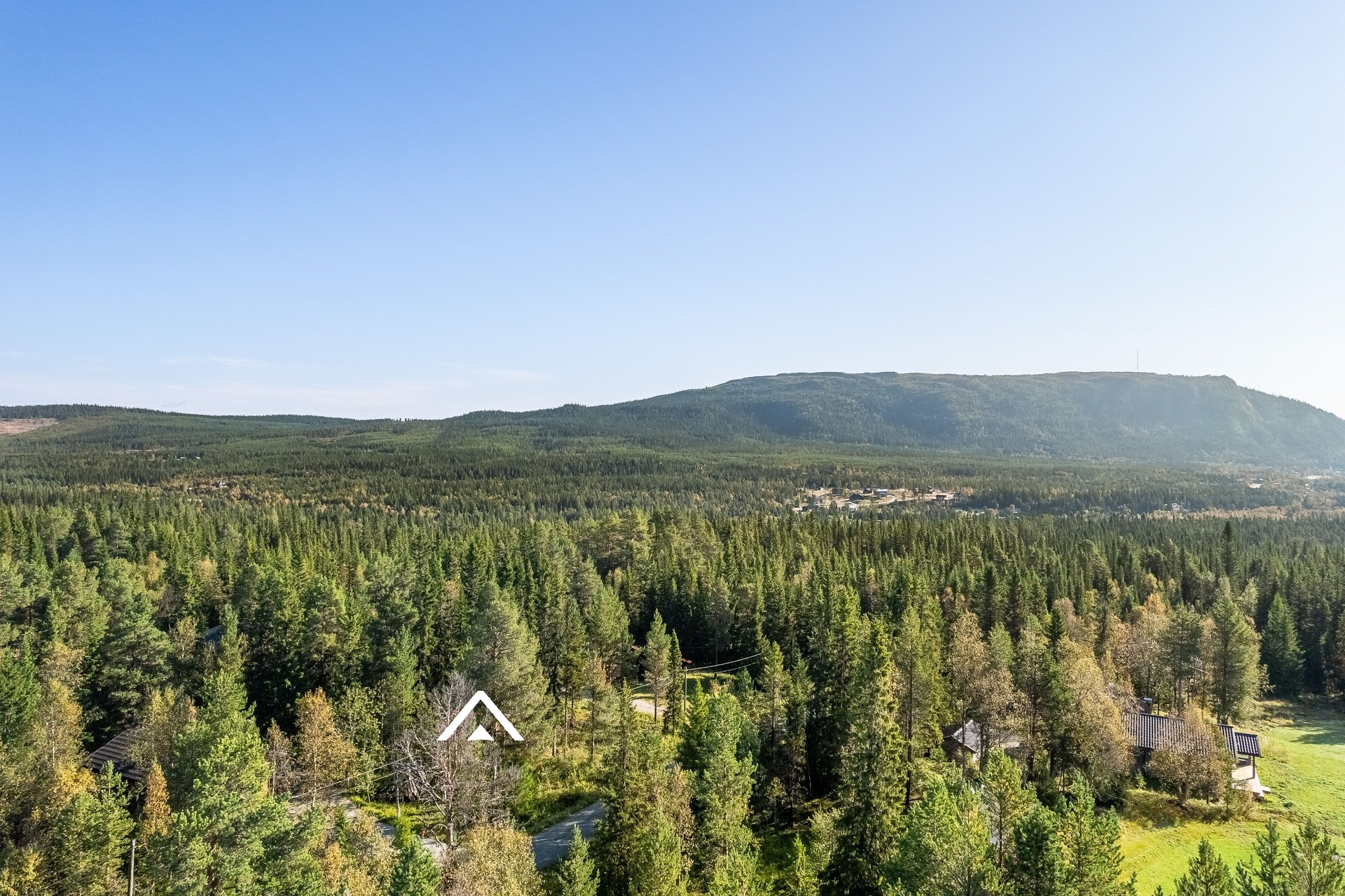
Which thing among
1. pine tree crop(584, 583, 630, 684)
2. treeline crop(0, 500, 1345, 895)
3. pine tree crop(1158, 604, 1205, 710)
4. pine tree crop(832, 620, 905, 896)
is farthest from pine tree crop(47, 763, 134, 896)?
pine tree crop(1158, 604, 1205, 710)

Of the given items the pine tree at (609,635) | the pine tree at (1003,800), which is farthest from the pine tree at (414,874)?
the pine tree at (609,635)

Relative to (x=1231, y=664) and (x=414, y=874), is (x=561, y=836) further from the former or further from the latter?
(x=1231, y=664)

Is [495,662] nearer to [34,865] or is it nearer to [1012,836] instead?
[34,865]

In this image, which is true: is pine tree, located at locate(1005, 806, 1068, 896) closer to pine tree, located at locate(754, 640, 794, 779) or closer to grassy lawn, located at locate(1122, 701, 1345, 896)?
grassy lawn, located at locate(1122, 701, 1345, 896)

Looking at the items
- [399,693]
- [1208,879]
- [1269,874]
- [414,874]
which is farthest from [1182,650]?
[414,874]

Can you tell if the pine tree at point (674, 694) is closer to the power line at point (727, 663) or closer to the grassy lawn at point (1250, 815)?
the power line at point (727, 663)

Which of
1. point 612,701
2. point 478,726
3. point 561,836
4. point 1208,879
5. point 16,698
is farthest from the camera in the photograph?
point 612,701
